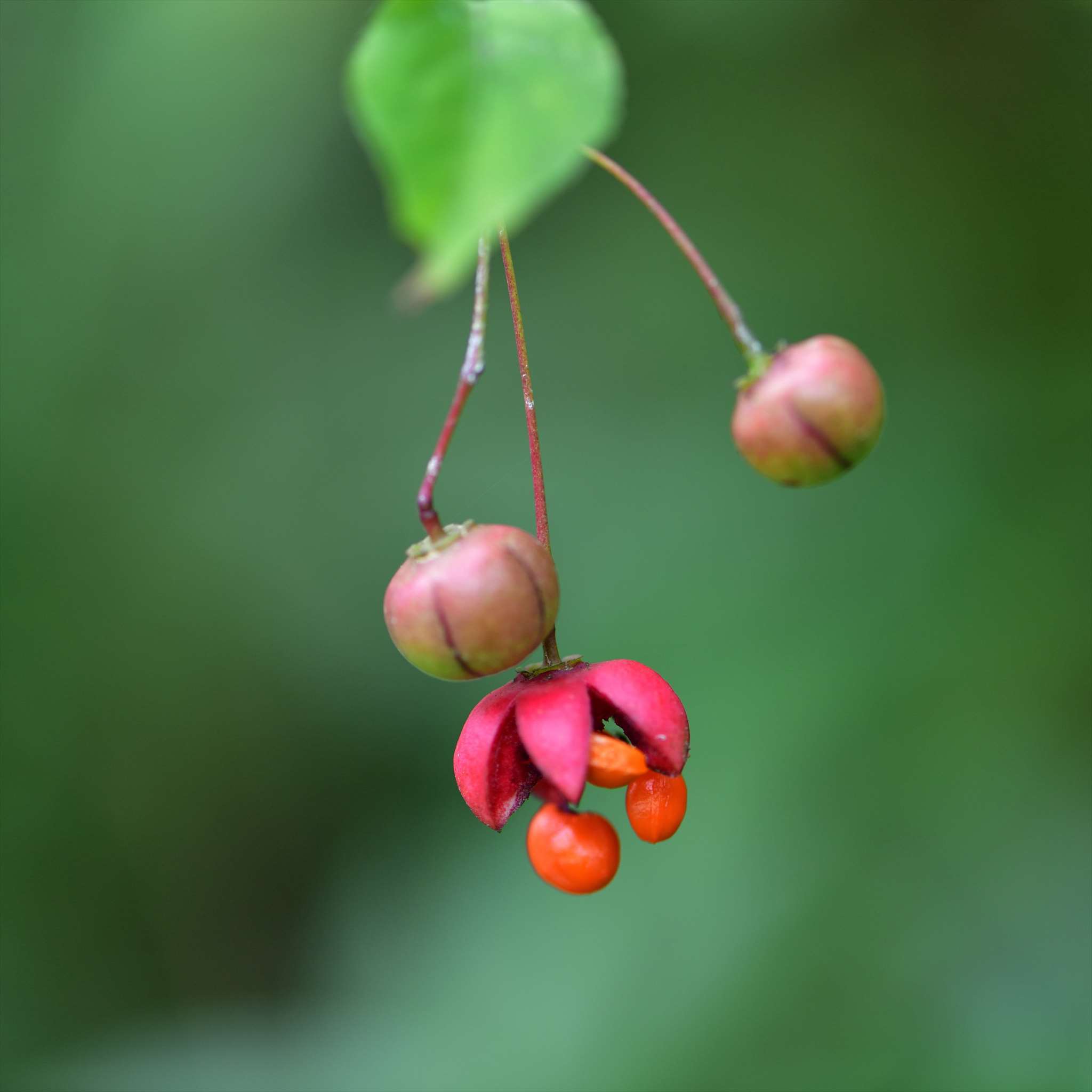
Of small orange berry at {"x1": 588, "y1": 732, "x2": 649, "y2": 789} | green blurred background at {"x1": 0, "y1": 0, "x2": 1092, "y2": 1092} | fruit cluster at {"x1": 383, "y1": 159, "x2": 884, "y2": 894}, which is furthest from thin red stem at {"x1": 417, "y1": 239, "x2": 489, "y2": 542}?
green blurred background at {"x1": 0, "y1": 0, "x2": 1092, "y2": 1092}

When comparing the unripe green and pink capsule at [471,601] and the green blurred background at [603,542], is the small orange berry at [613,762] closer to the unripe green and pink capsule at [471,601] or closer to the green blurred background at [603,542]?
the unripe green and pink capsule at [471,601]

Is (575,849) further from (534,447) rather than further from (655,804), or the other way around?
(534,447)

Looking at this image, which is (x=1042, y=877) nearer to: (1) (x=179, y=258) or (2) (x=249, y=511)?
(2) (x=249, y=511)

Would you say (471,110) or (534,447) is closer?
(471,110)

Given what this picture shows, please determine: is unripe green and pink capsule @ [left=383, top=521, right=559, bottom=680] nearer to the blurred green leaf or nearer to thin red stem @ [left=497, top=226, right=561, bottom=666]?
thin red stem @ [left=497, top=226, right=561, bottom=666]

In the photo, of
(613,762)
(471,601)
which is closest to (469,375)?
(471,601)

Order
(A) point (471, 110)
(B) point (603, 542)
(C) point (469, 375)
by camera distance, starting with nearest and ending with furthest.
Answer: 1. (A) point (471, 110)
2. (C) point (469, 375)
3. (B) point (603, 542)

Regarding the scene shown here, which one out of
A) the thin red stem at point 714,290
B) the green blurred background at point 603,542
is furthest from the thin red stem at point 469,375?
the green blurred background at point 603,542
